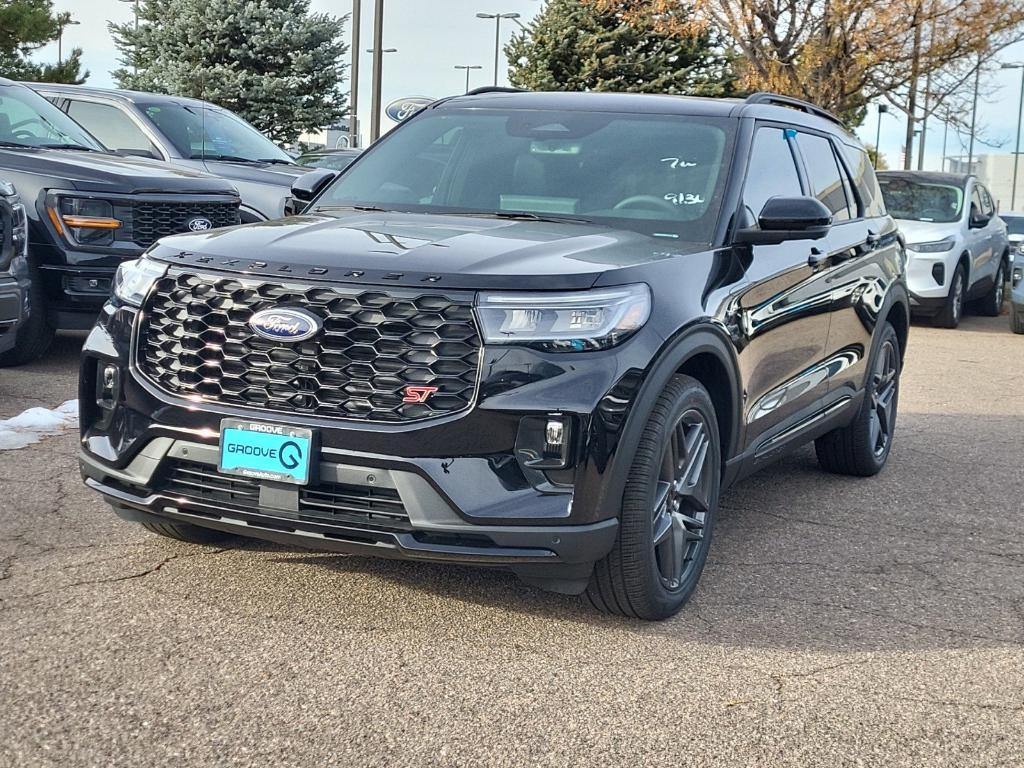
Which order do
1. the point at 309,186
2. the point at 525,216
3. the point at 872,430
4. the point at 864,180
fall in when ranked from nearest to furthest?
1. the point at 525,216
2. the point at 309,186
3. the point at 872,430
4. the point at 864,180

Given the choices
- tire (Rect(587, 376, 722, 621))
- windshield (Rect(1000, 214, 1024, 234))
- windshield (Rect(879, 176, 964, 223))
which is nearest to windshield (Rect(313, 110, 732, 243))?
tire (Rect(587, 376, 722, 621))

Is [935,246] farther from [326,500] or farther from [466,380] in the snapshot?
[326,500]

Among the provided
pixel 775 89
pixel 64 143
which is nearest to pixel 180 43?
pixel 775 89

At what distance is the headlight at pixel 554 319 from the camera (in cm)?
371

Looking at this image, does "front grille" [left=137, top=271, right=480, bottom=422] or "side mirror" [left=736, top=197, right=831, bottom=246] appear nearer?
"front grille" [left=137, top=271, right=480, bottom=422]

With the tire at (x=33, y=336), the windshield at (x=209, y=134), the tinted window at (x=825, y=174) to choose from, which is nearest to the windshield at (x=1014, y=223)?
the windshield at (x=209, y=134)

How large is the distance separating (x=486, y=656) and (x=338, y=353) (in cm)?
97

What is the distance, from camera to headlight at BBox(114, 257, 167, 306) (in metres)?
4.09

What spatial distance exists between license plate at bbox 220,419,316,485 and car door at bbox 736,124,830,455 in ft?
5.41

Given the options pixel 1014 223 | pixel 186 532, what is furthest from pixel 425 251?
pixel 1014 223

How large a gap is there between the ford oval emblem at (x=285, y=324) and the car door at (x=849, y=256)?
8.62 ft

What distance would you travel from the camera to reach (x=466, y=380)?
3.71 meters

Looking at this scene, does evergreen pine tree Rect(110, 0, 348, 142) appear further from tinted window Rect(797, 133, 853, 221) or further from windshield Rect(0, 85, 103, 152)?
tinted window Rect(797, 133, 853, 221)

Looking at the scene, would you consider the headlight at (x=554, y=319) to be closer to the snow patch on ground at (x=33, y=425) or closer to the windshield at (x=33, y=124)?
the snow patch on ground at (x=33, y=425)
